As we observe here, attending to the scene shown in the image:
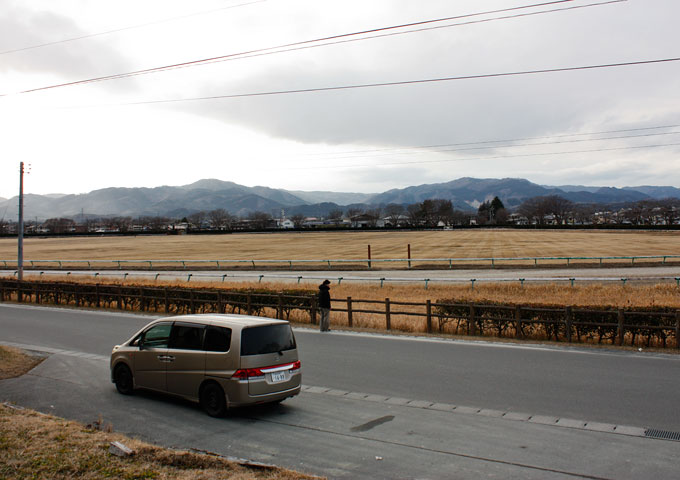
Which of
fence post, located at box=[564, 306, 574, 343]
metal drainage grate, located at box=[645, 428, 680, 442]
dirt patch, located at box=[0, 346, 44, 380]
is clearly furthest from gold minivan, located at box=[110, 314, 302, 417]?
fence post, located at box=[564, 306, 574, 343]

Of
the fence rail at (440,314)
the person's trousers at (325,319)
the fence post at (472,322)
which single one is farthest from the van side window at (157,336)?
the fence post at (472,322)

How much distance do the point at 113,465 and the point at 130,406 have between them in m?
3.73

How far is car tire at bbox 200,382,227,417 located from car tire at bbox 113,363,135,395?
2.14 m

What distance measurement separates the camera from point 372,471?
680cm

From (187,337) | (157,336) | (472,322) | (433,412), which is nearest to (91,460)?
(187,337)

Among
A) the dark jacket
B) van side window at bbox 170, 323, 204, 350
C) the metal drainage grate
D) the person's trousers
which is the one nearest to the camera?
the metal drainage grate

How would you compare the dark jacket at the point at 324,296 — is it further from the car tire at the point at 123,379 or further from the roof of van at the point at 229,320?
the car tire at the point at 123,379

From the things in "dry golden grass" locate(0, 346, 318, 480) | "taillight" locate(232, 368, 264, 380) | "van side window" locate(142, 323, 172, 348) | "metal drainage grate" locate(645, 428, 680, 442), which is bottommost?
"metal drainage grate" locate(645, 428, 680, 442)

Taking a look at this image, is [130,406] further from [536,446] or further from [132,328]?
[132,328]

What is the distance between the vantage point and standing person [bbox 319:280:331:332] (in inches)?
698

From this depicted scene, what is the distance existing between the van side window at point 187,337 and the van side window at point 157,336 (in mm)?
177

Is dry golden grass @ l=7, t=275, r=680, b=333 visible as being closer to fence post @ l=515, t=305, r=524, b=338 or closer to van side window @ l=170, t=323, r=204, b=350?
fence post @ l=515, t=305, r=524, b=338

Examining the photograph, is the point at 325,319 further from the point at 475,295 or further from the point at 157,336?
the point at 475,295

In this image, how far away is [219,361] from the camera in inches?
363
